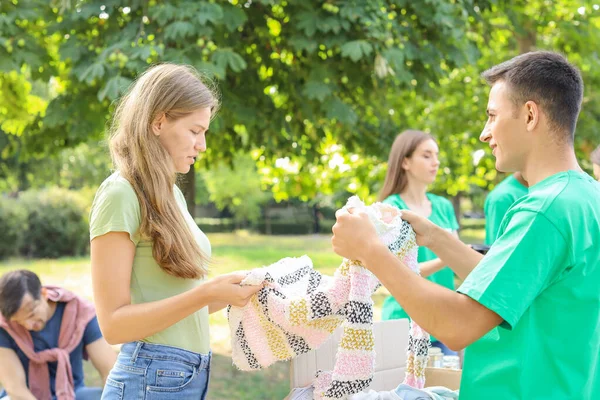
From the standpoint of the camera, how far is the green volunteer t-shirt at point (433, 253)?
4.03m

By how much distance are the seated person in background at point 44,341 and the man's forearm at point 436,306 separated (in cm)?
273

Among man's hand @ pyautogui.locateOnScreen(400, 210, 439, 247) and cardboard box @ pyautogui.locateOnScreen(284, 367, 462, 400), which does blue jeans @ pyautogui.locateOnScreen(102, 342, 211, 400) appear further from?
cardboard box @ pyautogui.locateOnScreen(284, 367, 462, 400)

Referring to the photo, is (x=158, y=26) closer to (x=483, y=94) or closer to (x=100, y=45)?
(x=100, y=45)

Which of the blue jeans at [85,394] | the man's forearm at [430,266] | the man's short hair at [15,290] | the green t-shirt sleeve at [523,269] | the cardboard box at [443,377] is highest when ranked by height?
the green t-shirt sleeve at [523,269]

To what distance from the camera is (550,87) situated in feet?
5.82

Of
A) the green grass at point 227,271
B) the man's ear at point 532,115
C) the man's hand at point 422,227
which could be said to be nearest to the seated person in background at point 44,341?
the green grass at point 227,271

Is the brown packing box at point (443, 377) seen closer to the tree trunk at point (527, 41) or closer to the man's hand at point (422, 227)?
the man's hand at point (422, 227)

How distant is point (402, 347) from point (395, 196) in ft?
4.70

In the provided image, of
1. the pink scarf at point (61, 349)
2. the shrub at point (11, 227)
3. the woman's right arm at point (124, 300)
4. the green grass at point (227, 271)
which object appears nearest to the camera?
the woman's right arm at point (124, 300)

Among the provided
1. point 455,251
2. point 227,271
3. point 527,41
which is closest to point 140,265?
point 455,251

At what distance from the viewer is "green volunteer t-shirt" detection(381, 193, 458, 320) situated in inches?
159

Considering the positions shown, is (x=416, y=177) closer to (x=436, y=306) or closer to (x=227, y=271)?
(x=436, y=306)

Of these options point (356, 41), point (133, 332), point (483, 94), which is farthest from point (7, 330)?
point (483, 94)

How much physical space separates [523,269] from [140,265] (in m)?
1.11
